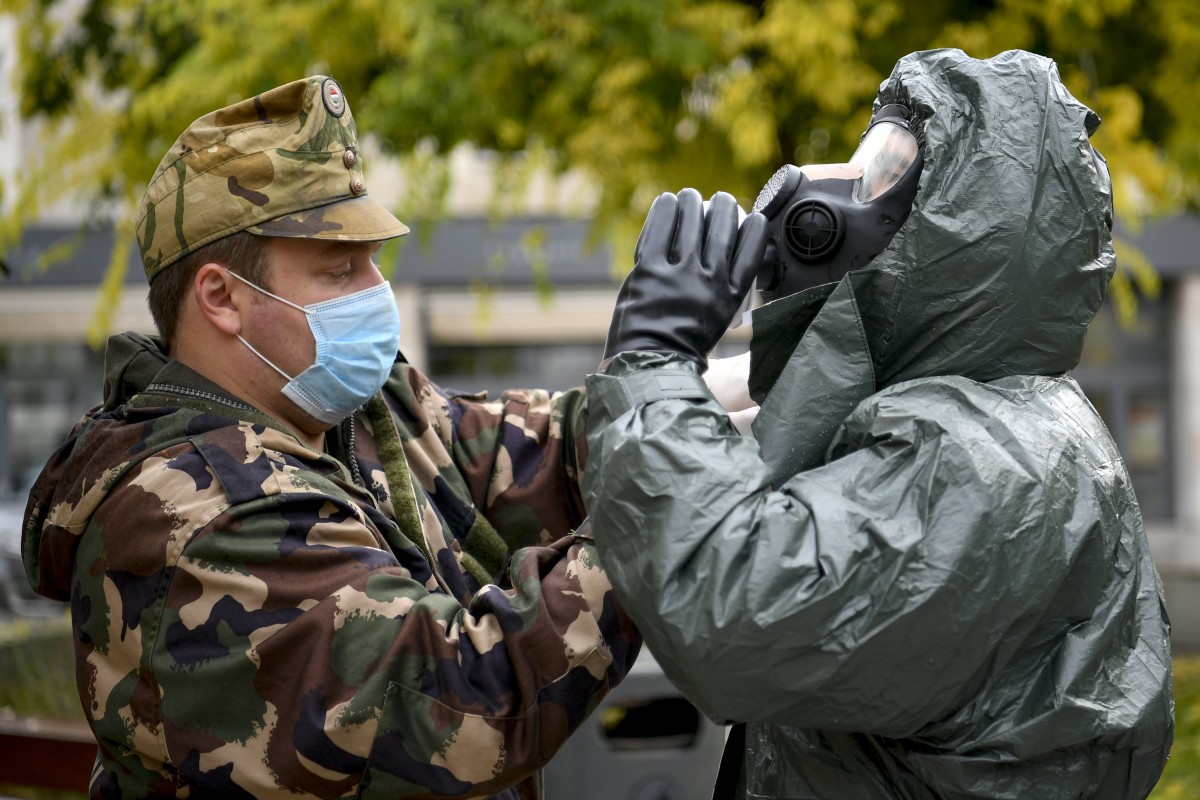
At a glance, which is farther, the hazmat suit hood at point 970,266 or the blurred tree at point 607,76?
the blurred tree at point 607,76

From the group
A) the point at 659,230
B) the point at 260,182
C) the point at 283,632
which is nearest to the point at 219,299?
the point at 260,182

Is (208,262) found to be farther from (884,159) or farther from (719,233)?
(884,159)

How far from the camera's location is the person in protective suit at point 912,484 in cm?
147

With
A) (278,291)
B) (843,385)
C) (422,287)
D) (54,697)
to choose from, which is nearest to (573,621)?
(843,385)

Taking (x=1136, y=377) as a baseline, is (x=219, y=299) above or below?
above

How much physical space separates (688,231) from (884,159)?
0.29 meters

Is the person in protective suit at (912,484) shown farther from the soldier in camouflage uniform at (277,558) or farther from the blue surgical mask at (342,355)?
the blue surgical mask at (342,355)

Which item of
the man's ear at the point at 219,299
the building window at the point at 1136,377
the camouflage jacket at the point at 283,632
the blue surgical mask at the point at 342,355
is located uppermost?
the man's ear at the point at 219,299

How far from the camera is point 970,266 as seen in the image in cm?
161

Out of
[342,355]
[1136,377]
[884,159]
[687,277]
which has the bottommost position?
[1136,377]

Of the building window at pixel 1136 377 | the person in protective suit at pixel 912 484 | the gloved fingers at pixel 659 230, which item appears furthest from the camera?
the building window at pixel 1136 377

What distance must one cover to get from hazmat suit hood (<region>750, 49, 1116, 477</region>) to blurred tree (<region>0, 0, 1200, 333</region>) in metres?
3.36

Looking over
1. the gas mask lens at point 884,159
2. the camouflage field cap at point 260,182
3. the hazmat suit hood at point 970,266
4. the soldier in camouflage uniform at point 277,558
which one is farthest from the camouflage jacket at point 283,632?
the gas mask lens at point 884,159

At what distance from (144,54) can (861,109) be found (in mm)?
3618
